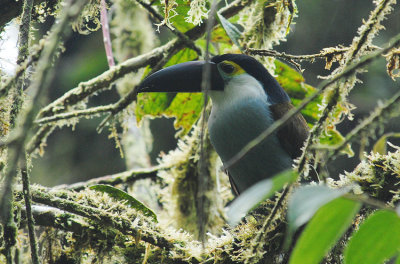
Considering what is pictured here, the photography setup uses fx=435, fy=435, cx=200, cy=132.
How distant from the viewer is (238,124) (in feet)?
8.18

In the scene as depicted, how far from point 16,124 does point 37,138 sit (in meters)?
1.58

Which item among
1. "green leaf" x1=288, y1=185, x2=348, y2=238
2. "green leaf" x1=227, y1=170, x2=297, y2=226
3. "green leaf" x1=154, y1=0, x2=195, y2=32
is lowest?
"green leaf" x1=288, y1=185, x2=348, y2=238

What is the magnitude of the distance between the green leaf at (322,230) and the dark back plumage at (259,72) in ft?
6.24

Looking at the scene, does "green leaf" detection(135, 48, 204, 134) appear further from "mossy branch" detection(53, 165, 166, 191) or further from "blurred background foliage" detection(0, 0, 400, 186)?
"blurred background foliage" detection(0, 0, 400, 186)

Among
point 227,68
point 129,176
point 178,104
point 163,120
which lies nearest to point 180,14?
point 227,68

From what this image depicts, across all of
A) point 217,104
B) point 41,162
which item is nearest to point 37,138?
point 217,104

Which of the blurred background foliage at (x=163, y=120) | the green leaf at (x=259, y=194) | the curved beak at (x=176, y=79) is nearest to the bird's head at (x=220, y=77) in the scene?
→ the curved beak at (x=176, y=79)

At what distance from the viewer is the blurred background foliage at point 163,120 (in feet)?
22.5

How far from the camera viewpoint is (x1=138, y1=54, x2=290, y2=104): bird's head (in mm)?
2453

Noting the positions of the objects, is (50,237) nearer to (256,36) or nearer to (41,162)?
(256,36)

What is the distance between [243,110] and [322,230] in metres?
1.83

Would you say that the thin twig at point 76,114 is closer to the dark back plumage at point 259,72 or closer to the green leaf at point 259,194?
the dark back plumage at point 259,72

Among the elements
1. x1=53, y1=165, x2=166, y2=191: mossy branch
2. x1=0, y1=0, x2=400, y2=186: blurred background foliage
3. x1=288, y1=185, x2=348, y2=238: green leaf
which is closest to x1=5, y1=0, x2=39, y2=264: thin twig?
x1=288, y1=185, x2=348, y2=238: green leaf

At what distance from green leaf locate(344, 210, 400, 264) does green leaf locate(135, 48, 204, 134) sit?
2.31 meters
